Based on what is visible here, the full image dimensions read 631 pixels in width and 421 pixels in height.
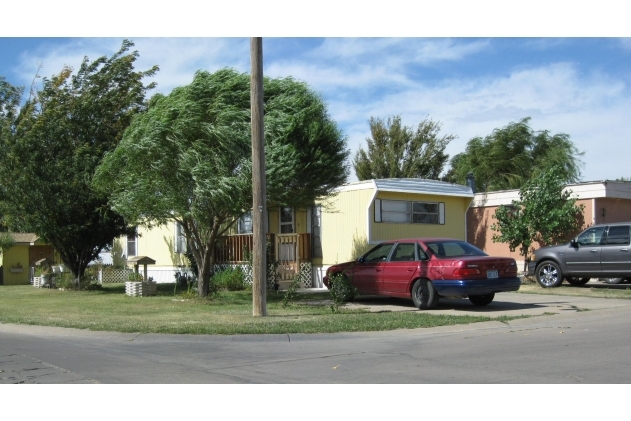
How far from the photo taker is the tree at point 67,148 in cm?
2338

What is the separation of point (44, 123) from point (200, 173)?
926 cm

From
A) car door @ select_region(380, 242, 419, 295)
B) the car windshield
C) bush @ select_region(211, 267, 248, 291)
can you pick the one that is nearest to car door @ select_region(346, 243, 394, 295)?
car door @ select_region(380, 242, 419, 295)

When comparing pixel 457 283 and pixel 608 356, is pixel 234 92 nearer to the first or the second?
pixel 457 283

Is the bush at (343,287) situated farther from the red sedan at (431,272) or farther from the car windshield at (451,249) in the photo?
the car windshield at (451,249)

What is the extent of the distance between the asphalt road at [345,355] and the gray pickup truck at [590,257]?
4.81 m

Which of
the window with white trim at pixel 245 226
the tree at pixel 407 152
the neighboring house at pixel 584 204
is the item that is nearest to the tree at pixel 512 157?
the tree at pixel 407 152

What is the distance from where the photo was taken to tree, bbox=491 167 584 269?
22.9m

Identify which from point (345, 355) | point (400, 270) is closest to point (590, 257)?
point (400, 270)

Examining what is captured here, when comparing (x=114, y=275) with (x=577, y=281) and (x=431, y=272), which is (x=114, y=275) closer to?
(x=431, y=272)

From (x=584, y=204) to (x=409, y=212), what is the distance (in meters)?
6.10

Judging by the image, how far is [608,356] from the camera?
965 cm

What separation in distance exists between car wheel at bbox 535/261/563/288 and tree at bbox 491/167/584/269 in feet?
6.55

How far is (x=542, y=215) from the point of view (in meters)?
23.0

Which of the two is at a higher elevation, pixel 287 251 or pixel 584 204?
pixel 584 204
